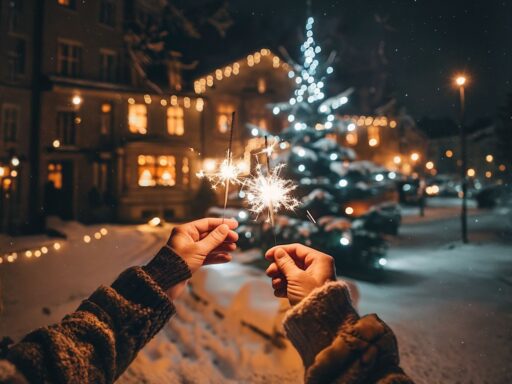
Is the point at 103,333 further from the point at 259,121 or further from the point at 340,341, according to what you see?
the point at 259,121

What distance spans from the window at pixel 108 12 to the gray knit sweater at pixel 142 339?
24549 millimetres

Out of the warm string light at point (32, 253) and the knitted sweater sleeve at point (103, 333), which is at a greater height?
the knitted sweater sleeve at point (103, 333)

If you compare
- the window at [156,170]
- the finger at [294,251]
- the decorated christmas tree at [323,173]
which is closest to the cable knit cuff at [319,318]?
the finger at [294,251]

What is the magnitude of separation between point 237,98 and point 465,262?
18.2 m

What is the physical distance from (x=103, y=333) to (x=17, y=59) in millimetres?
22296

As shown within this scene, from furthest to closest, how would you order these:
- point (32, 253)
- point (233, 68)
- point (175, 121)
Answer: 1. point (233, 68)
2. point (175, 121)
3. point (32, 253)

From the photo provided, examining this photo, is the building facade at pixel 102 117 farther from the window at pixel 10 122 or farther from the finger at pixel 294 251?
the finger at pixel 294 251

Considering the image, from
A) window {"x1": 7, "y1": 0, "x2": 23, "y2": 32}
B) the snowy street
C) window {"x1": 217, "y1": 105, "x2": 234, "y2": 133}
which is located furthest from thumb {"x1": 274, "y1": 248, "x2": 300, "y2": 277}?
window {"x1": 217, "y1": 105, "x2": 234, "y2": 133}

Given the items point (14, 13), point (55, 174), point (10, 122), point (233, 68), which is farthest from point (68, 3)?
point (233, 68)

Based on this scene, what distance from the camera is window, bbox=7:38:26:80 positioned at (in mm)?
18641

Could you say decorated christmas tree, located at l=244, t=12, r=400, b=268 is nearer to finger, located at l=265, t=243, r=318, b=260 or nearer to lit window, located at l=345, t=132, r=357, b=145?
finger, located at l=265, t=243, r=318, b=260

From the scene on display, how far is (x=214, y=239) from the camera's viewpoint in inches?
101

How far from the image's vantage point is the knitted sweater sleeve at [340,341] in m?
1.66

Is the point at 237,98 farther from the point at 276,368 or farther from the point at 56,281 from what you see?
the point at 276,368
